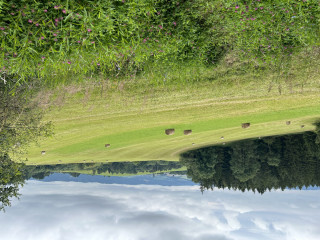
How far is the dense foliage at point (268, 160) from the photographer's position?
2597cm

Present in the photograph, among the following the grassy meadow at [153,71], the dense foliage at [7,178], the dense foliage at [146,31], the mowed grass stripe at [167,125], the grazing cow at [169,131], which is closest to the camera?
the dense foliage at [146,31]

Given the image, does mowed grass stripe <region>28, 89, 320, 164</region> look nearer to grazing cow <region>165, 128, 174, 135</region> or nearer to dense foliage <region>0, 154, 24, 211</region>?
grazing cow <region>165, 128, 174, 135</region>

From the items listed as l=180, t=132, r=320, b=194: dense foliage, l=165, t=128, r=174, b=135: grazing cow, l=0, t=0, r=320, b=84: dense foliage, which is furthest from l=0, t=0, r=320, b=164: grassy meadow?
l=180, t=132, r=320, b=194: dense foliage

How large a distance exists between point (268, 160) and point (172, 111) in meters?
13.6

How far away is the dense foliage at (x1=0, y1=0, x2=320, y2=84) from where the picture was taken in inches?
373

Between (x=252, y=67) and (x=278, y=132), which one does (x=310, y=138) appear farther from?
(x=252, y=67)

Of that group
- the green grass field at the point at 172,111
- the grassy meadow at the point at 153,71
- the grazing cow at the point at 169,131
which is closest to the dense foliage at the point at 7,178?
the grassy meadow at the point at 153,71

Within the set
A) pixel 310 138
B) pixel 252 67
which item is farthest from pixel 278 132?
pixel 252 67

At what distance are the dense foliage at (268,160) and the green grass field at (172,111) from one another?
1.56 metres

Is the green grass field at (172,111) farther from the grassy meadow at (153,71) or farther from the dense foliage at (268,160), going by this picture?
the dense foliage at (268,160)

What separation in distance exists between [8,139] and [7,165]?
167 cm

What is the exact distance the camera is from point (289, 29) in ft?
39.7

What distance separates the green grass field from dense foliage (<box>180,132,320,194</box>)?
5.10 ft

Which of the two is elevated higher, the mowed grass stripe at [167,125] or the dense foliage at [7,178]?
the mowed grass stripe at [167,125]
